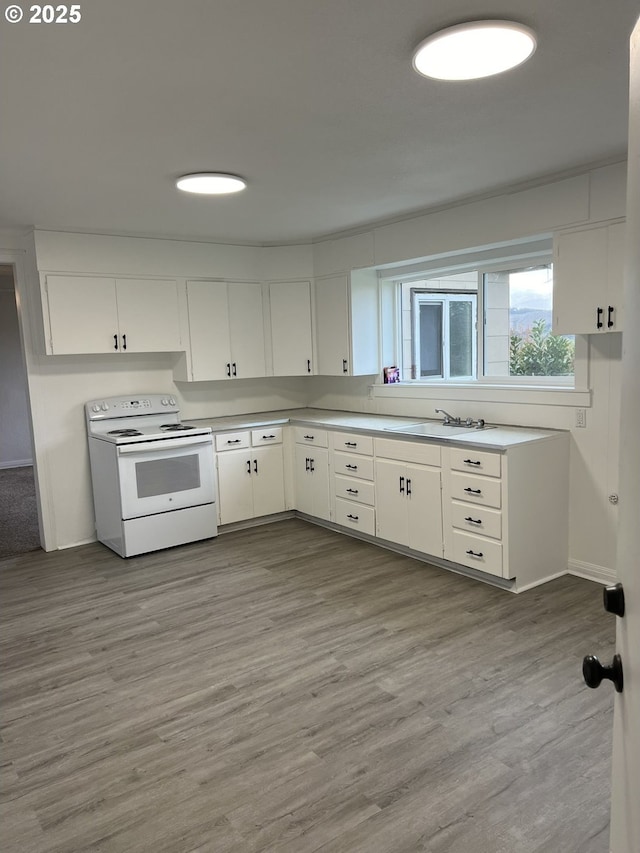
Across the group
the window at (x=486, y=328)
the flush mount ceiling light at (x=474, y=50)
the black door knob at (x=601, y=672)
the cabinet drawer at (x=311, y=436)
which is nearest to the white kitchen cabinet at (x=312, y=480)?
the cabinet drawer at (x=311, y=436)

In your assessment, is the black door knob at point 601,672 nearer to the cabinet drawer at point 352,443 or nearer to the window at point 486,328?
the window at point 486,328

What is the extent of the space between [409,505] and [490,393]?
972 millimetres

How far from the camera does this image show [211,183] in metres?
3.31

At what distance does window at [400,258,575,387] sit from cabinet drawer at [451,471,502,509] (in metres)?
0.92

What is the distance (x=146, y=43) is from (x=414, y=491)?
10.0ft

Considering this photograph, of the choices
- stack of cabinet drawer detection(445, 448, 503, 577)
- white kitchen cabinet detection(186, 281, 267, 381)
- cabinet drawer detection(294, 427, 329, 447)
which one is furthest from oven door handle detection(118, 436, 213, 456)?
stack of cabinet drawer detection(445, 448, 503, 577)

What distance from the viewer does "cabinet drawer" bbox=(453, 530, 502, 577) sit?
3648mm

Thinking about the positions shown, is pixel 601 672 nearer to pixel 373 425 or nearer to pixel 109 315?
pixel 373 425

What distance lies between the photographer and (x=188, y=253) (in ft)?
17.0

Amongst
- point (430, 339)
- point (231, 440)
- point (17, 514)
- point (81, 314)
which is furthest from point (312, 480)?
point (17, 514)

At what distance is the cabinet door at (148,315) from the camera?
4867 millimetres

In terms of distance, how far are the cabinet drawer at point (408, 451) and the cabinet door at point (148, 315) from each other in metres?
1.96

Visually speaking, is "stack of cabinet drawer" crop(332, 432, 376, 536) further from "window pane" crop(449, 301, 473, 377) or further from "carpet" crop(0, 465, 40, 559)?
"carpet" crop(0, 465, 40, 559)

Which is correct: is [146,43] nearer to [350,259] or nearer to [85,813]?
[85,813]
